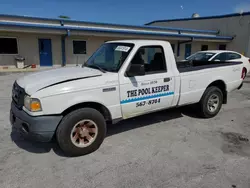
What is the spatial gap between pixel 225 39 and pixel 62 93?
23.5 m

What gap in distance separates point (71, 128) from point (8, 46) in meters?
13.9

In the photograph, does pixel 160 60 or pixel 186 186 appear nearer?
pixel 186 186

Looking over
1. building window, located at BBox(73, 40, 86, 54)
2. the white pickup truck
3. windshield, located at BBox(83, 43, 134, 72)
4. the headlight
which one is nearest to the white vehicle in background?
the white pickup truck

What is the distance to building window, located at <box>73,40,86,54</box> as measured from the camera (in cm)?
1623

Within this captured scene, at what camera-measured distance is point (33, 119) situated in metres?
2.91

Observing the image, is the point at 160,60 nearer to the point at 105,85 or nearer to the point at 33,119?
the point at 105,85

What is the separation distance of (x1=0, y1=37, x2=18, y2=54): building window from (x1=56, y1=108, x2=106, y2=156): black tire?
1383 centimetres

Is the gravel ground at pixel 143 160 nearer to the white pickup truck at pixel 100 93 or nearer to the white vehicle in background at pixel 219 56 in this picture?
the white pickup truck at pixel 100 93

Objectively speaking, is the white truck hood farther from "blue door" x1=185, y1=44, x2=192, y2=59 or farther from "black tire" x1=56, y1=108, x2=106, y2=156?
"blue door" x1=185, y1=44, x2=192, y2=59

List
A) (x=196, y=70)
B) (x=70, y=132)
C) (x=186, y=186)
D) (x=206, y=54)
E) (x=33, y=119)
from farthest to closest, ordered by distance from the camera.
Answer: (x=206, y=54), (x=196, y=70), (x=70, y=132), (x=33, y=119), (x=186, y=186)

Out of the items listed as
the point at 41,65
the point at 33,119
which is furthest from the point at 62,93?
the point at 41,65

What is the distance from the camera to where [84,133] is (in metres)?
3.33

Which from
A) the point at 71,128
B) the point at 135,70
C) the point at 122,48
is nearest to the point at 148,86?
the point at 135,70

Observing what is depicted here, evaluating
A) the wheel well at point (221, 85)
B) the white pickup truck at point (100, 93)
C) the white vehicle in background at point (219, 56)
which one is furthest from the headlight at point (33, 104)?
the white vehicle in background at point (219, 56)
